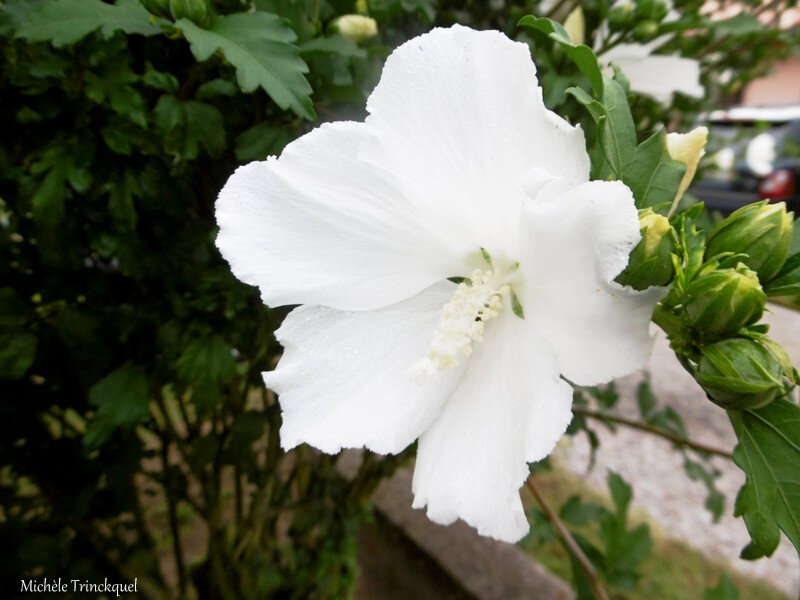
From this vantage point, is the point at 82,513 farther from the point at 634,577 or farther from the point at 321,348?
the point at 634,577

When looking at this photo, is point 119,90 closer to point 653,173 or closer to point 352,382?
point 352,382

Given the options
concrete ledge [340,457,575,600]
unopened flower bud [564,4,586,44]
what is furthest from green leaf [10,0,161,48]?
concrete ledge [340,457,575,600]

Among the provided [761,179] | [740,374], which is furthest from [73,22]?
[761,179]

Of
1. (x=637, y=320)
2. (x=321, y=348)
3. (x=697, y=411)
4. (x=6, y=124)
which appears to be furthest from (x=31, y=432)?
(x=697, y=411)

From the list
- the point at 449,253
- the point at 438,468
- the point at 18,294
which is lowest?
the point at 18,294

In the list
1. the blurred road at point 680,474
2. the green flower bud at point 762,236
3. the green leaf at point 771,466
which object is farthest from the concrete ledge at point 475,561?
the green flower bud at point 762,236

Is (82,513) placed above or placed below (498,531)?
below

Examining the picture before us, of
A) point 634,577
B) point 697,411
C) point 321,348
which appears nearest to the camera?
point 321,348

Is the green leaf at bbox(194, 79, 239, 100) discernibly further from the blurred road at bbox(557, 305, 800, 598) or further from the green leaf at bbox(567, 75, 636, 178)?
the blurred road at bbox(557, 305, 800, 598)
